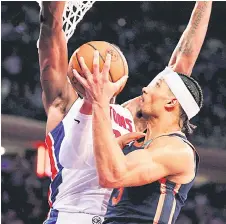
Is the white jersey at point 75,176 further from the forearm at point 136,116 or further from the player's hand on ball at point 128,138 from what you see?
the forearm at point 136,116

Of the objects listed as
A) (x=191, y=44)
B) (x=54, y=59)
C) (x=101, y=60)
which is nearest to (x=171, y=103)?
(x=101, y=60)

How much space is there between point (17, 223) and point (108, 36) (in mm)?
2485

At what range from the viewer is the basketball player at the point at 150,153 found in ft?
8.64

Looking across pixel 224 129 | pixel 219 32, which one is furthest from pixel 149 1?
pixel 224 129

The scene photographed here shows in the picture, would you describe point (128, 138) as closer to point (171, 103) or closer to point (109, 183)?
point (171, 103)

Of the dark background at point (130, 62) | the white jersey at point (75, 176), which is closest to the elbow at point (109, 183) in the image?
the white jersey at point (75, 176)

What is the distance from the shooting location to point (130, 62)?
287 inches

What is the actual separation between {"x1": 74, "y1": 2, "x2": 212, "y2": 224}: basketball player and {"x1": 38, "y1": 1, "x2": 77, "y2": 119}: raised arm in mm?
623

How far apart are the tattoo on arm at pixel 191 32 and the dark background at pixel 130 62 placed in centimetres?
309

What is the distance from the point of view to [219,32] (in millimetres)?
7602

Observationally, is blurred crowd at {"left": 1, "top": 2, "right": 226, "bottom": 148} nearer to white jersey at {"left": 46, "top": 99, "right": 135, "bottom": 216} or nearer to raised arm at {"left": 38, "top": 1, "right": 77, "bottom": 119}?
raised arm at {"left": 38, "top": 1, "right": 77, "bottom": 119}

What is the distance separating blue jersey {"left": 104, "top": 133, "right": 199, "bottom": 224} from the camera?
9.05ft

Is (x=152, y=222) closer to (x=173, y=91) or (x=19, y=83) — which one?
(x=173, y=91)

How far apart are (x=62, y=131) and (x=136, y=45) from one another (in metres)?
4.28
